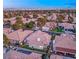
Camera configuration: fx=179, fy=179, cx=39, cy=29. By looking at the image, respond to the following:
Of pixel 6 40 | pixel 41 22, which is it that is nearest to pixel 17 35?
pixel 6 40

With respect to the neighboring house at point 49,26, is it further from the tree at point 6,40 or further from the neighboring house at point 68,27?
the tree at point 6,40

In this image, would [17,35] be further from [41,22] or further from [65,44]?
[65,44]

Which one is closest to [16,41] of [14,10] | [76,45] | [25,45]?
[25,45]

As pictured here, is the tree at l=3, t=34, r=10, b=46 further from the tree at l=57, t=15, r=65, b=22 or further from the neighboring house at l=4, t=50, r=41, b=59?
the tree at l=57, t=15, r=65, b=22

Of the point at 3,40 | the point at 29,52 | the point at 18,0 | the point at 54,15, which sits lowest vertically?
the point at 29,52

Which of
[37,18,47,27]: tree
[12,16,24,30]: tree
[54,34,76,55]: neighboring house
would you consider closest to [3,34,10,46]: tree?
[12,16,24,30]: tree

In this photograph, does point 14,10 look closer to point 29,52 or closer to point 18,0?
point 18,0
